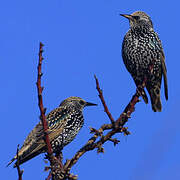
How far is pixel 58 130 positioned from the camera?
5.57 meters

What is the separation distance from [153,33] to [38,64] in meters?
4.28

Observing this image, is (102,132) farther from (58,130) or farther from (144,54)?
(144,54)

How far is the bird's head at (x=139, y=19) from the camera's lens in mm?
6648

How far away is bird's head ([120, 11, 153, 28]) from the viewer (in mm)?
6648

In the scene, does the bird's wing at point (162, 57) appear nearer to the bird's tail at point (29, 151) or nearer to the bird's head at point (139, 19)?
the bird's head at point (139, 19)

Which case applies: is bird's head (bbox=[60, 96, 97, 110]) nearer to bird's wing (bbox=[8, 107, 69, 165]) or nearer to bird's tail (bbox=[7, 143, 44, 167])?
bird's wing (bbox=[8, 107, 69, 165])

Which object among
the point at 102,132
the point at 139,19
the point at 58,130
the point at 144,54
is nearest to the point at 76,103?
the point at 58,130

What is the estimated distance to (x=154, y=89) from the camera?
6680 mm

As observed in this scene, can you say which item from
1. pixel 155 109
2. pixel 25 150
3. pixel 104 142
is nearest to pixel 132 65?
pixel 155 109

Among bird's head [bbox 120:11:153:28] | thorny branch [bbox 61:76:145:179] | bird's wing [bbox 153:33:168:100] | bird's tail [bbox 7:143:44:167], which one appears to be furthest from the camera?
bird's head [bbox 120:11:153:28]

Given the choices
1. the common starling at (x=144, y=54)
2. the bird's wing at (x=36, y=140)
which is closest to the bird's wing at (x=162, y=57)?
the common starling at (x=144, y=54)

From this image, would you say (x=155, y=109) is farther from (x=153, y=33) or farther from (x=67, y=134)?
(x=67, y=134)

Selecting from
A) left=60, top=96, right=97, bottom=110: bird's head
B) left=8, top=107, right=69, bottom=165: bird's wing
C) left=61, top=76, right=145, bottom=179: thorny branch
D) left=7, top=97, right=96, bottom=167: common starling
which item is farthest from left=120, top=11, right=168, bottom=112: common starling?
left=61, top=76, right=145, bottom=179: thorny branch

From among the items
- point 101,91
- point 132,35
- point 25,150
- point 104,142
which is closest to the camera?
point 101,91
